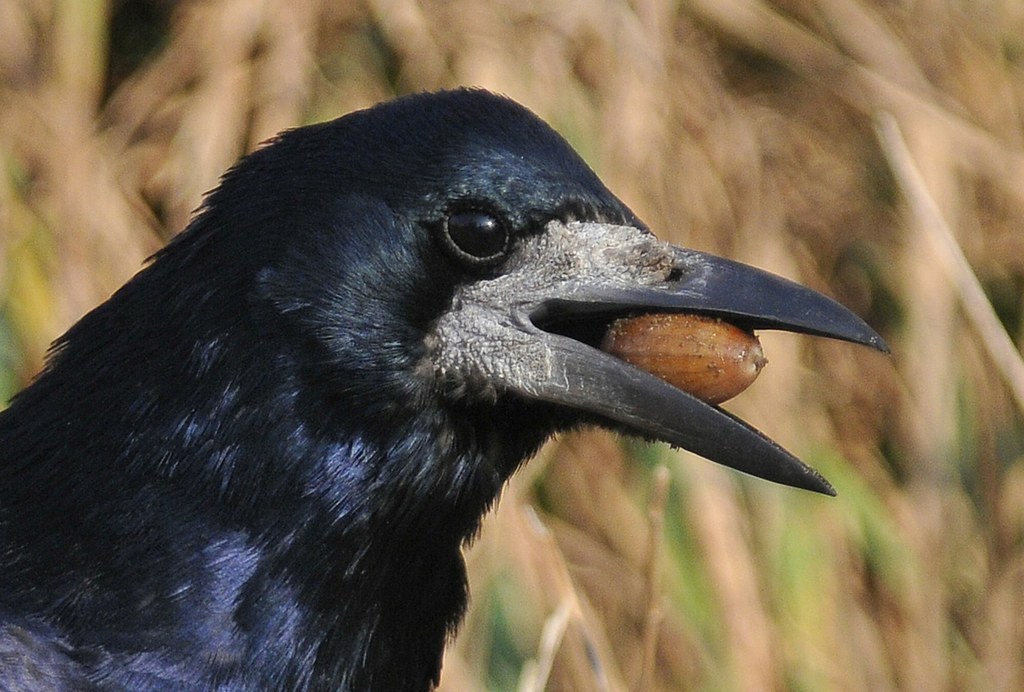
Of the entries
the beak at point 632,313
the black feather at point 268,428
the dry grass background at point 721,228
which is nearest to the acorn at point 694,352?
the beak at point 632,313

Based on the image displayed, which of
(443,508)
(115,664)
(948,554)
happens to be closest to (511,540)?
(948,554)

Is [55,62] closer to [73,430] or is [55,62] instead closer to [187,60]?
[187,60]

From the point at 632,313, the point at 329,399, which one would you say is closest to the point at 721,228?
the point at 632,313

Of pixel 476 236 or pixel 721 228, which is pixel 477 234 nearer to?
pixel 476 236

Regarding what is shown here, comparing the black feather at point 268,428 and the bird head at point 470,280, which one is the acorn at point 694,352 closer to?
the bird head at point 470,280

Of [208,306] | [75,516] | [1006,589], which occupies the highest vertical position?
[208,306]

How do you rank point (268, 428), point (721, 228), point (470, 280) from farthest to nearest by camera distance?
1. point (721, 228)
2. point (470, 280)
3. point (268, 428)
